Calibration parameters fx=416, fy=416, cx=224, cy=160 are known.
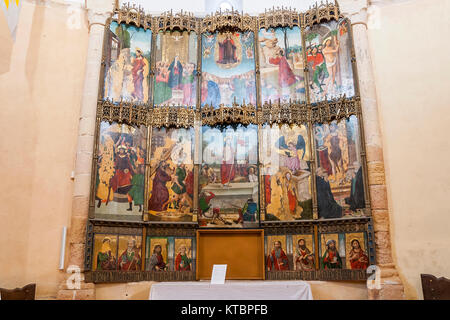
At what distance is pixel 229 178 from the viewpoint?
10.4 m

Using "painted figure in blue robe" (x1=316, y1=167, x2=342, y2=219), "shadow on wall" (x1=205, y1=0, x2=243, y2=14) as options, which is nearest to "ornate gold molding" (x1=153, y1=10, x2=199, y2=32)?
"shadow on wall" (x1=205, y1=0, x2=243, y2=14)

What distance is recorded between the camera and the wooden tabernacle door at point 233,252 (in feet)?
32.3

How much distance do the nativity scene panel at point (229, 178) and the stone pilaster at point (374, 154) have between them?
271 centimetres

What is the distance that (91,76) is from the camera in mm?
10250

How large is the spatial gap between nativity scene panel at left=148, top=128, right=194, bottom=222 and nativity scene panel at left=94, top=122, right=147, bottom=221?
275 millimetres

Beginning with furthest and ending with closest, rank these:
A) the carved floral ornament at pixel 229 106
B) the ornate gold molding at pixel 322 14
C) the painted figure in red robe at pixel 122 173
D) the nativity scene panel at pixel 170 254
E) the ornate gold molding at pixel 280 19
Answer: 1. the ornate gold molding at pixel 280 19
2. the ornate gold molding at pixel 322 14
3. the carved floral ornament at pixel 229 106
4. the painted figure in red robe at pixel 122 173
5. the nativity scene panel at pixel 170 254

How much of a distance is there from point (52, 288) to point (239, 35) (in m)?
7.87

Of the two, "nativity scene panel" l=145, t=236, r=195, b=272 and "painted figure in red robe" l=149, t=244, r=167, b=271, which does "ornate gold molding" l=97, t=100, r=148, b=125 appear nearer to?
"nativity scene panel" l=145, t=236, r=195, b=272

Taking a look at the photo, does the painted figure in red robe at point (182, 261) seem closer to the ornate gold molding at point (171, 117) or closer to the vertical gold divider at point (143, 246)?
the vertical gold divider at point (143, 246)

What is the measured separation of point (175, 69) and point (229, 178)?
10.8 ft


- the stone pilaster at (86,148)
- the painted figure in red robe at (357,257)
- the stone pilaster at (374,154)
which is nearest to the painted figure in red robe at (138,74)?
the stone pilaster at (86,148)

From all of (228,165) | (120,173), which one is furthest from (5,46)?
(228,165)

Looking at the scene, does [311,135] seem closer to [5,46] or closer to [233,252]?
[233,252]
